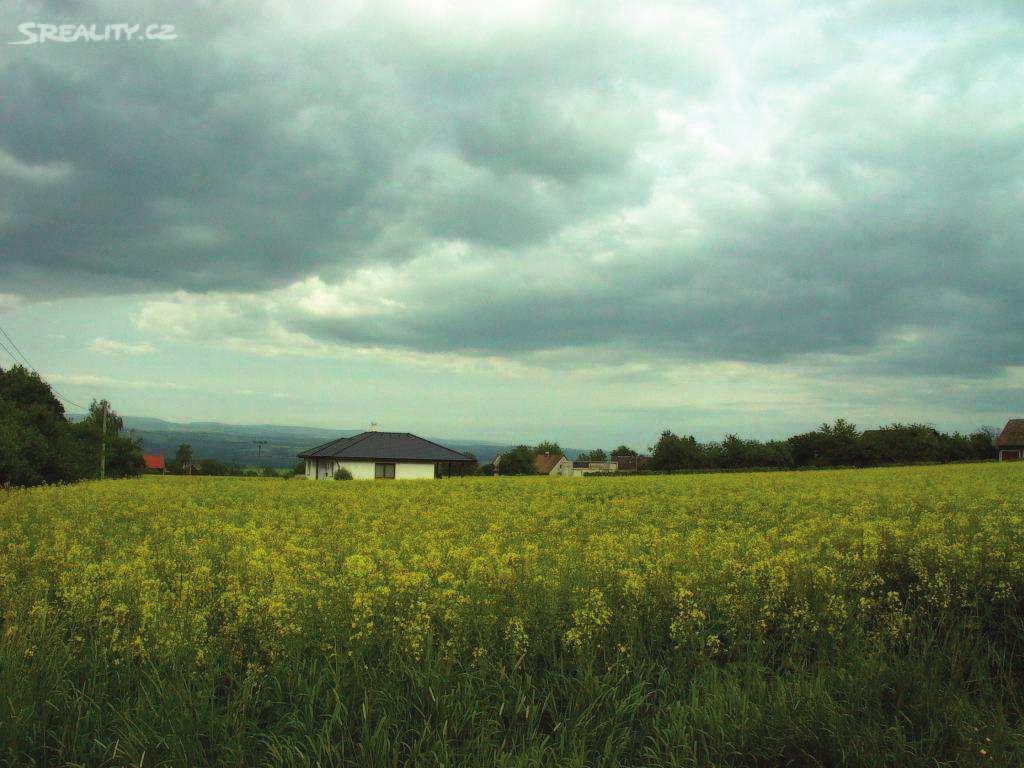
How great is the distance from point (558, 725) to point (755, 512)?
1379 centimetres

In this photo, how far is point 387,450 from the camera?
60625 millimetres

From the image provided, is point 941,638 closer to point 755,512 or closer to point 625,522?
point 625,522

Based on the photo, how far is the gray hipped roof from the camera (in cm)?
5900

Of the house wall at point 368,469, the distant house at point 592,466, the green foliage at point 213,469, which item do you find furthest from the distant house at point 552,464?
the house wall at point 368,469

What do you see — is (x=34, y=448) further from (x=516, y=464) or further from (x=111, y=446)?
(x=516, y=464)

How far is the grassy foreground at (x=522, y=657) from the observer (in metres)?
4.64

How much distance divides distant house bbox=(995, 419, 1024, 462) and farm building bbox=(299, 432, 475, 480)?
208ft

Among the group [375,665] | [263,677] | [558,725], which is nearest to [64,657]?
[263,677]

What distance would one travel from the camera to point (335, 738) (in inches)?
183

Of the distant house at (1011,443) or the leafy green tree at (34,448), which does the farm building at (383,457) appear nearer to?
the leafy green tree at (34,448)

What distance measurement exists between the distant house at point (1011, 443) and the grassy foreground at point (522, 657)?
86033mm

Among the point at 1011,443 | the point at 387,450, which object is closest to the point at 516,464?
the point at 387,450

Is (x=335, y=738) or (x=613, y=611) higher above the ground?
(x=613, y=611)

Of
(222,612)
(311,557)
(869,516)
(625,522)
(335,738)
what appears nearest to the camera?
(335,738)
